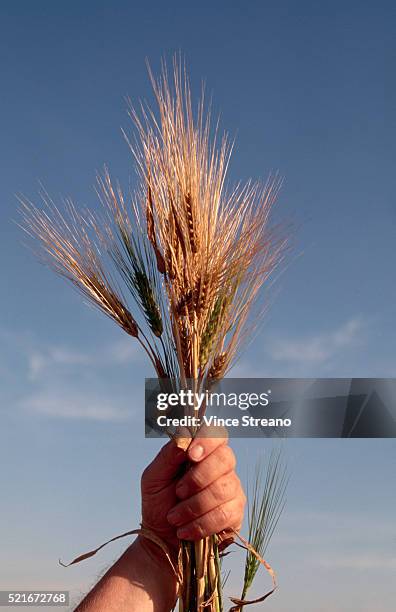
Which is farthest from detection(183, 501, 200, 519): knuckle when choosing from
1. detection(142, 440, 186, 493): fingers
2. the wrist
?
the wrist

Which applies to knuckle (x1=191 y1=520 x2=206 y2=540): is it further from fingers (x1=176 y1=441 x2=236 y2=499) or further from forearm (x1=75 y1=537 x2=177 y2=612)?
forearm (x1=75 y1=537 x2=177 y2=612)

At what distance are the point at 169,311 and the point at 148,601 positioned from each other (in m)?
0.80

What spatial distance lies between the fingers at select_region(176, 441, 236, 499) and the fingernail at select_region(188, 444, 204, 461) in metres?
0.02

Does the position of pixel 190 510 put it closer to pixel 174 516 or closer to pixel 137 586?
pixel 174 516

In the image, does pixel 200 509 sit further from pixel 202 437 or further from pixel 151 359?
pixel 151 359

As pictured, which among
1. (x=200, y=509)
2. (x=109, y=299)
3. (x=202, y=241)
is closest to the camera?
(x=200, y=509)

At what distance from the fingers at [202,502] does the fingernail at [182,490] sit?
19 millimetres

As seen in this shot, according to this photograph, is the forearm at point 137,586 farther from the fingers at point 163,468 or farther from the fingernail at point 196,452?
the fingernail at point 196,452

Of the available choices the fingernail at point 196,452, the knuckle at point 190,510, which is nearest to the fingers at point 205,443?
the fingernail at point 196,452

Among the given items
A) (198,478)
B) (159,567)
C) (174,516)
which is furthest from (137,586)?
(198,478)

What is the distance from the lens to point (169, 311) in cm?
196

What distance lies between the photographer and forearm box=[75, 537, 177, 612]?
78.8 inches

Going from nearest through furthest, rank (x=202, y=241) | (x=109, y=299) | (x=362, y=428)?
(x=202, y=241) < (x=109, y=299) < (x=362, y=428)

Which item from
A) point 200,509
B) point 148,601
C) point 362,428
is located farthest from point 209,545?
point 362,428
